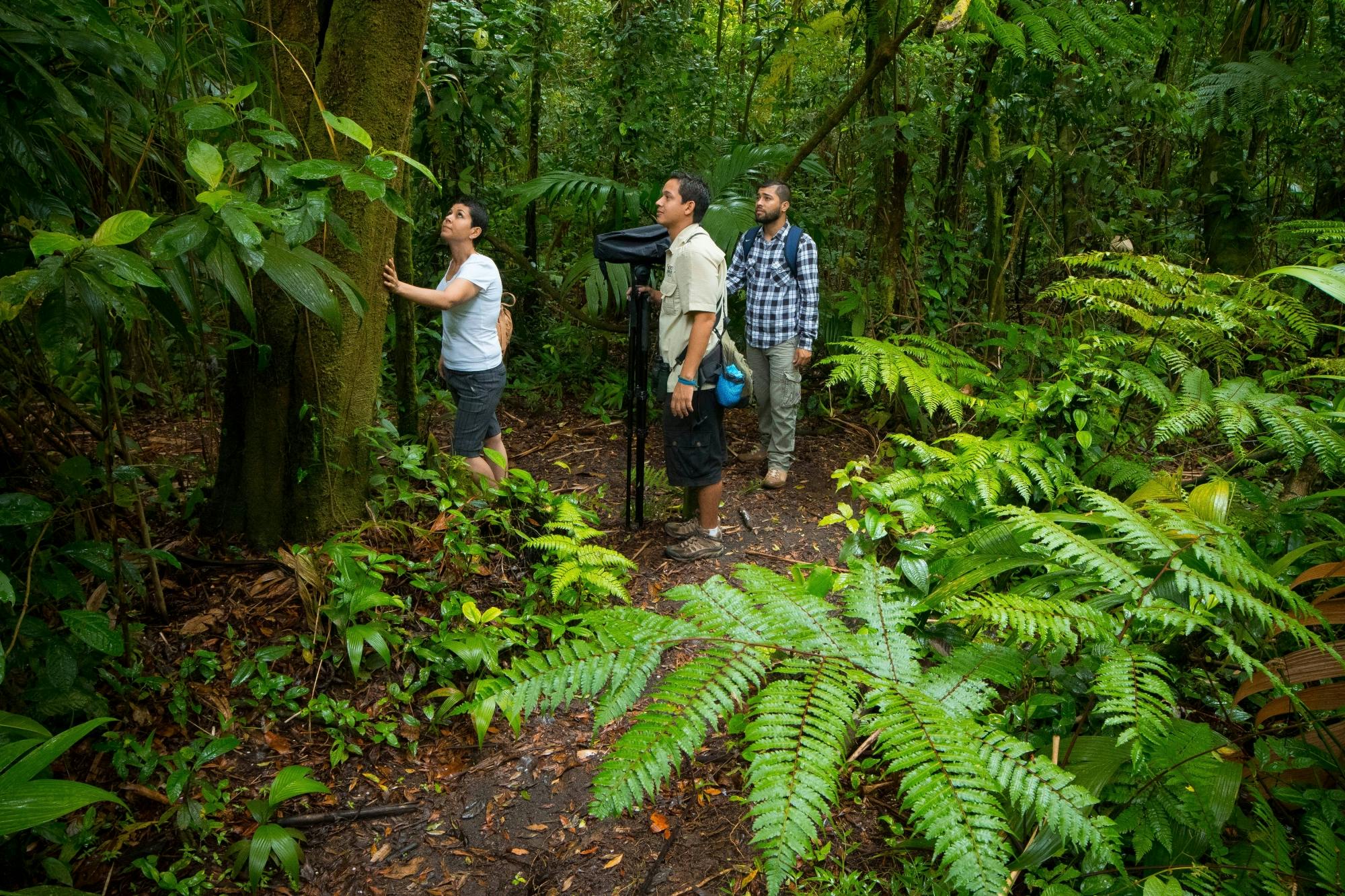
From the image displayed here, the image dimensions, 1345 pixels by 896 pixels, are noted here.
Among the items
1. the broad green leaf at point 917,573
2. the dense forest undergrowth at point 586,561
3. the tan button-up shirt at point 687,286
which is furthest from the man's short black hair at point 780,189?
the broad green leaf at point 917,573

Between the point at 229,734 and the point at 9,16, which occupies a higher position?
the point at 9,16

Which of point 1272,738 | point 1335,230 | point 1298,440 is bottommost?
point 1272,738

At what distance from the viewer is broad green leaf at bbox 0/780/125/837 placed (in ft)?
4.93

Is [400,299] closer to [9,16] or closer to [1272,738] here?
[9,16]

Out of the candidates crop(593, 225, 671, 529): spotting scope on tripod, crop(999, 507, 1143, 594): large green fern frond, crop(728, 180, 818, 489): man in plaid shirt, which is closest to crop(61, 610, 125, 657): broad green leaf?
crop(593, 225, 671, 529): spotting scope on tripod

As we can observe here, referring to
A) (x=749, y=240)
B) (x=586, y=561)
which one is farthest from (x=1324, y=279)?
(x=749, y=240)

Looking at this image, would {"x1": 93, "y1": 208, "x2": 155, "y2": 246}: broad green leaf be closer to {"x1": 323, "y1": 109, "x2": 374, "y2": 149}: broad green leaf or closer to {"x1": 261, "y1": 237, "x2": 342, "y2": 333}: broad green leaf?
{"x1": 261, "y1": 237, "x2": 342, "y2": 333}: broad green leaf

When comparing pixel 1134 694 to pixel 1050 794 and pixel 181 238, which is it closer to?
pixel 1050 794

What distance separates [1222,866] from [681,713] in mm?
1398

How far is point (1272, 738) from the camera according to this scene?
7.12 ft

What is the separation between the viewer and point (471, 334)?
4.36 m

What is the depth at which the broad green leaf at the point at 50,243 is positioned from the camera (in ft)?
4.99

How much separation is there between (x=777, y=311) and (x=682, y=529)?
1.66m

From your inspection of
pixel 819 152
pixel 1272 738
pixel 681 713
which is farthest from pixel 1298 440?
pixel 819 152
